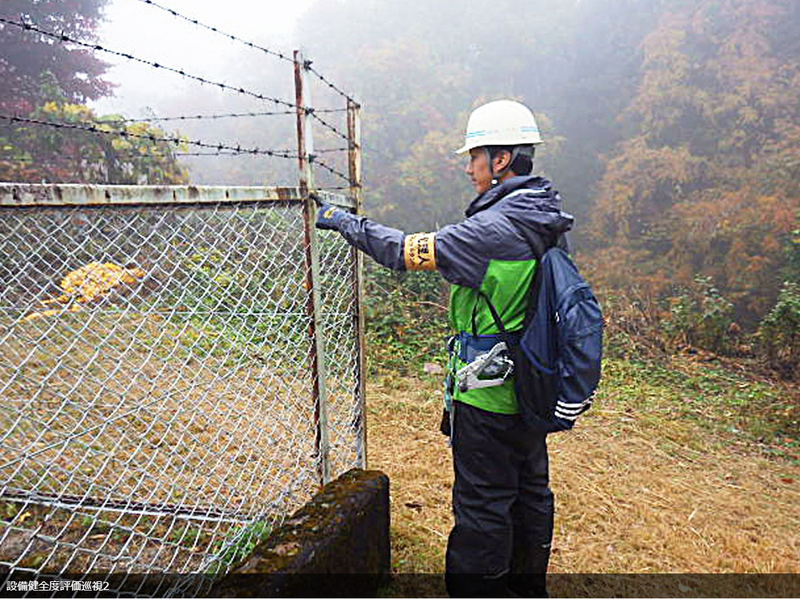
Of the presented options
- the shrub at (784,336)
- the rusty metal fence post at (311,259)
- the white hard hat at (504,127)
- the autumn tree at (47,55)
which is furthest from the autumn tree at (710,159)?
the autumn tree at (47,55)

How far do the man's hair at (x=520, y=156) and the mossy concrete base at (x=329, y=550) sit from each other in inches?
55.7

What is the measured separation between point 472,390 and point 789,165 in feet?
40.1

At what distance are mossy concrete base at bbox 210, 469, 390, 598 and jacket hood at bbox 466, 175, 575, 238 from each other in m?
1.23

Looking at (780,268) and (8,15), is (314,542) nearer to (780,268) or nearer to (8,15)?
(780,268)

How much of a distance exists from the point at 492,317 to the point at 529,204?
16.8 inches

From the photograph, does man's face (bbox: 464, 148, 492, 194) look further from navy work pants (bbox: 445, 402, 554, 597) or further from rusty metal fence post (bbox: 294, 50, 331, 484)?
navy work pants (bbox: 445, 402, 554, 597)

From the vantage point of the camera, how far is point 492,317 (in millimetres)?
2023

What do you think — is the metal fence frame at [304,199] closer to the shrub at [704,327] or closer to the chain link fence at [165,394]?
the chain link fence at [165,394]

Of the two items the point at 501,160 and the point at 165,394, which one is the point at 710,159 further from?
the point at 165,394

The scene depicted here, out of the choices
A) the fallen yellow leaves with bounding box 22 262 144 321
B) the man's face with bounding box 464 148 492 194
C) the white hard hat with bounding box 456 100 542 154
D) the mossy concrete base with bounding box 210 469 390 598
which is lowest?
the mossy concrete base with bounding box 210 469 390 598

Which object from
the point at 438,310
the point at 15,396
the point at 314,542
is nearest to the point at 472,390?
the point at 314,542

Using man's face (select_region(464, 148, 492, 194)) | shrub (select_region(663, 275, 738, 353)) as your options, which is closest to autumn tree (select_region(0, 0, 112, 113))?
man's face (select_region(464, 148, 492, 194))

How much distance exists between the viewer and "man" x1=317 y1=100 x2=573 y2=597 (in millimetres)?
1933

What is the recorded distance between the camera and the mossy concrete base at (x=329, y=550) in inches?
66.6
